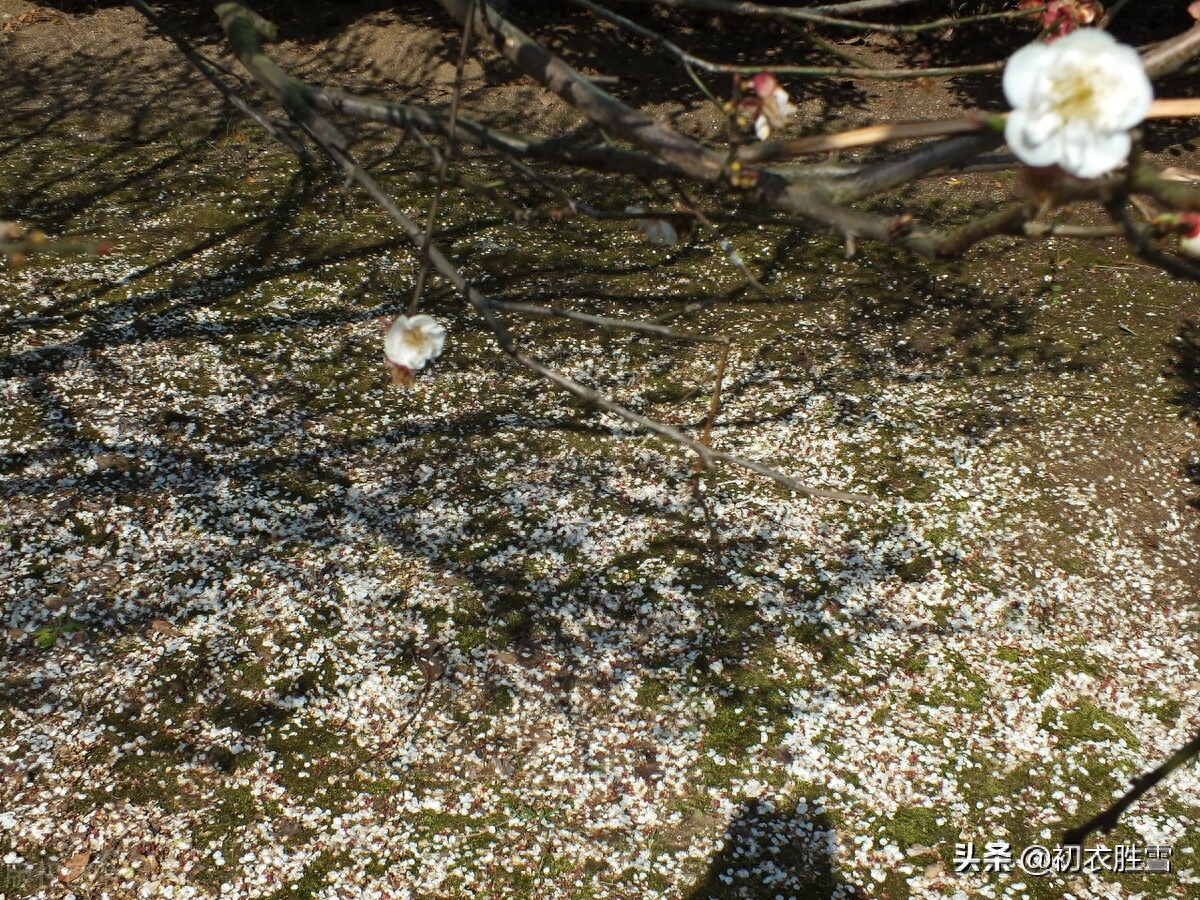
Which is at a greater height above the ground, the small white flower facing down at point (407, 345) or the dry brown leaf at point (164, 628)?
the small white flower facing down at point (407, 345)

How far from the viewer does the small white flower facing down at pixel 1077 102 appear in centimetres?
119

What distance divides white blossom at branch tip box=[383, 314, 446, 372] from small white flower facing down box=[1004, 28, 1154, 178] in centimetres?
157

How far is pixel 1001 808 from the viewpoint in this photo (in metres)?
3.80

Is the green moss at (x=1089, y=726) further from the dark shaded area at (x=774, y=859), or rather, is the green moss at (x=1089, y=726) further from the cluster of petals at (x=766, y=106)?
the cluster of petals at (x=766, y=106)

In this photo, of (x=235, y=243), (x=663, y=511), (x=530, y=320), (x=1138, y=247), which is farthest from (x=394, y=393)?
(x=1138, y=247)

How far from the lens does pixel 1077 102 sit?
1.18 m

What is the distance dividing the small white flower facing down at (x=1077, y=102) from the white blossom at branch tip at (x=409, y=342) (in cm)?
157

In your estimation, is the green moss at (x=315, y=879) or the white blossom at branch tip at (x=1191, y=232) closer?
the white blossom at branch tip at (x=1191, y=232)

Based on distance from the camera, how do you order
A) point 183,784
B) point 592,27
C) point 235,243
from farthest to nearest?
point 592,27 → point 235,243 → point 183,784

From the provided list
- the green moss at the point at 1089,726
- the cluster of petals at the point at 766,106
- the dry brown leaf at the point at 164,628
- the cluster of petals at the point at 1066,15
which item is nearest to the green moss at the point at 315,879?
the dry brown leaf at the point at 164,628

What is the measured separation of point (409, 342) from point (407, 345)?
10 mm

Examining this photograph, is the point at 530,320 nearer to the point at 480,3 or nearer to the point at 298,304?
the point at 298,304

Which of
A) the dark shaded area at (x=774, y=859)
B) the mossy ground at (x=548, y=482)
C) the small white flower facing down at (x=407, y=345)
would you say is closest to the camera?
the small white flower facing down at (x=407, y=345)

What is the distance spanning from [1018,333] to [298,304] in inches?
202
